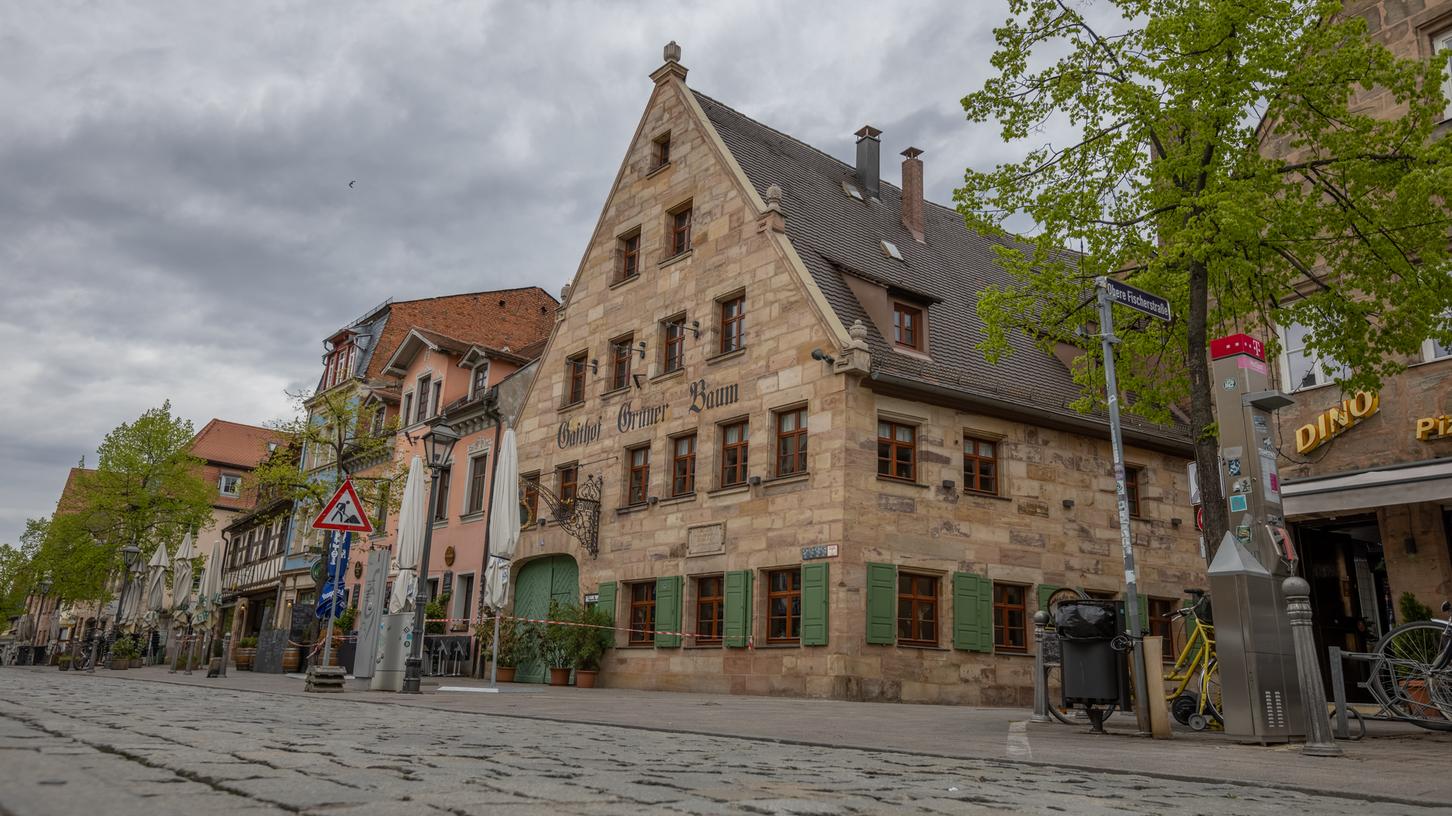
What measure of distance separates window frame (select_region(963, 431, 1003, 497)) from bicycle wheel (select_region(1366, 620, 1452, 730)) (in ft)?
35.8

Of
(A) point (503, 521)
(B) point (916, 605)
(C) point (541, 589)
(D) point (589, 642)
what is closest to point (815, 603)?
(B) point (916, 605)

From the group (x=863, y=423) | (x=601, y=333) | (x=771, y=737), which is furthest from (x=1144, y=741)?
(x=601, y=333)

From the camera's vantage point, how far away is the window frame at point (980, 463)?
2025 centimetres

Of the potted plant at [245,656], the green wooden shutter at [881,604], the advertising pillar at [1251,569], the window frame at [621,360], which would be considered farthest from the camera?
the potted plant at [245,656]

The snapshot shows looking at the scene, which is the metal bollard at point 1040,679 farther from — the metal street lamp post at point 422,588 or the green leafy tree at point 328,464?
the green leafy tree at point 328,464

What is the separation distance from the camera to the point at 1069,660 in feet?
32.7

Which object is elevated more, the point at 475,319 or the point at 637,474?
the point at 475,319

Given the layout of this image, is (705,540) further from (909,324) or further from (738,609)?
(909,324)

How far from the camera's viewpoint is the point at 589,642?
70.2 feet

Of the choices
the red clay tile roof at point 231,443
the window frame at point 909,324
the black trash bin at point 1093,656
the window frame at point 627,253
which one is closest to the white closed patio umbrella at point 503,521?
the window frame at point 627,253

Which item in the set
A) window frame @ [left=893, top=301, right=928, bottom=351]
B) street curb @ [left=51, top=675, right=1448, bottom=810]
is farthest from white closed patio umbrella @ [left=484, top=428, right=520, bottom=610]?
window frame @ [left=893, top=301, right=928, bottom=351]

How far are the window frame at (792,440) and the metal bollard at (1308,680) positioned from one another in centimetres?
1128

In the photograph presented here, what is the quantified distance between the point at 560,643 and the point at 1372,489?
47.2 ft

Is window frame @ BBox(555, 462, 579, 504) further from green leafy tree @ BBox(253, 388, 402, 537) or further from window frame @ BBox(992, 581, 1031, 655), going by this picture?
window frame @ BBox(992, 581, 1031, 655)
